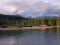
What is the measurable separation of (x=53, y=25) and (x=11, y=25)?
18.7 metres

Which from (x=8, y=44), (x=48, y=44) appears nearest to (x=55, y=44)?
(x=48, y=44)

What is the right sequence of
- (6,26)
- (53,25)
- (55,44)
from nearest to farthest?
(55,44) → (6,26) → (53,25)

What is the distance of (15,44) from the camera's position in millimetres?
26141

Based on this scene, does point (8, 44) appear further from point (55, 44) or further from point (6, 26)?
point (6, 26)

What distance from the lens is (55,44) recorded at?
25.6 m

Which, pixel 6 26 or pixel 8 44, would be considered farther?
pixel 6 26

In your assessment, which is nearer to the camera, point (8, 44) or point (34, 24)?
point (8, 44)

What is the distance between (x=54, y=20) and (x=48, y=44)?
216 ft

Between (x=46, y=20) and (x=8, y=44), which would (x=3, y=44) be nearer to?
(x=8, y=44)

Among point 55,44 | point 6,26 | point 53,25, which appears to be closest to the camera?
point 55,44

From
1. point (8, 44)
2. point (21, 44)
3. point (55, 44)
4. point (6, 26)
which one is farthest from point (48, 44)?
point (6, 26)

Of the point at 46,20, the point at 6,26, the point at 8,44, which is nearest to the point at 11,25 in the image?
the point at 6,26

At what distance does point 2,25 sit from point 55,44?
55.5 metres

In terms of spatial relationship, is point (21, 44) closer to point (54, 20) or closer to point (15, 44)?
point (15, 44)
